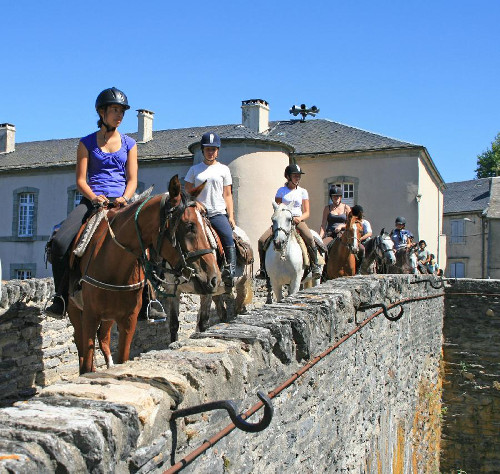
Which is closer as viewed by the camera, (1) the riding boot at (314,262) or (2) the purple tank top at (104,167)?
(2) the purple tank top at (104,167)

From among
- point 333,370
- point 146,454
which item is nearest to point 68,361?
point 333,370

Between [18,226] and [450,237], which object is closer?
[18,226]

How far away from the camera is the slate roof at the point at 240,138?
26.8 metres

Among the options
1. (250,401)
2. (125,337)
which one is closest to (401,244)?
(125,337)

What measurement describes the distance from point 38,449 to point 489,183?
161 feet

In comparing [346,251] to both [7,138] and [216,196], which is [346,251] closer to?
[216,196]

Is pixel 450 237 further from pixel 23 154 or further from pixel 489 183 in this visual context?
pixel 23 154

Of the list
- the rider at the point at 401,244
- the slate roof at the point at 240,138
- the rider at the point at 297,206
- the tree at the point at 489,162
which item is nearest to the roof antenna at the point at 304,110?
the slate roof at the point at 240,138

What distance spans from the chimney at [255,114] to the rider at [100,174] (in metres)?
22.1

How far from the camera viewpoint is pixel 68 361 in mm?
7801

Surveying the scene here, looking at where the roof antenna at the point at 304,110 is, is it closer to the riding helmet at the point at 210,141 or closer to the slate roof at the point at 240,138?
the slate roof at the point at 240,138

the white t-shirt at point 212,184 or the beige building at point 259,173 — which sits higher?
the beige building at point 259,173

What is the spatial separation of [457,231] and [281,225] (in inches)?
1553

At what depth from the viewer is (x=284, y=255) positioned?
Result: 931cm
